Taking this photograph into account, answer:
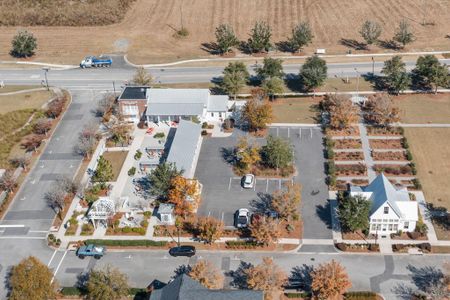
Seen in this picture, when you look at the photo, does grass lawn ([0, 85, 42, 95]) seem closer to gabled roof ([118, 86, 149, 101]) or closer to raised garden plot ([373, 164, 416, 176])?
gabled roof ([118, 86, 149, 101])

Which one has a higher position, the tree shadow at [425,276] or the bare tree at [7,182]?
the bare tree at [7,182]

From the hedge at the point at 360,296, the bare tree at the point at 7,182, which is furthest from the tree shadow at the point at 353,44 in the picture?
the bare tree at the point at 7,182

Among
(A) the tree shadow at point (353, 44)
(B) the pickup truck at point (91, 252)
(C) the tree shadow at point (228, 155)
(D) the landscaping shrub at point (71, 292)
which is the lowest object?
(D) the landscaping shrub at point (71, 292)

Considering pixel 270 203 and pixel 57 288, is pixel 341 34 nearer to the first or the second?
pixel 270 203

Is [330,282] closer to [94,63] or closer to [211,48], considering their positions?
[211,48]

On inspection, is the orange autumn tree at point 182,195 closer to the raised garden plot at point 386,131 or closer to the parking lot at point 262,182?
the parking lot at point 262,182

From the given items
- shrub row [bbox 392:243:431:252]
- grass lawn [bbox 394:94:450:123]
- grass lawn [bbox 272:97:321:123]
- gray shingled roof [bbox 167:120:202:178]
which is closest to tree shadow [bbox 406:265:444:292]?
shrub row [bbox 392:243:431:252]
